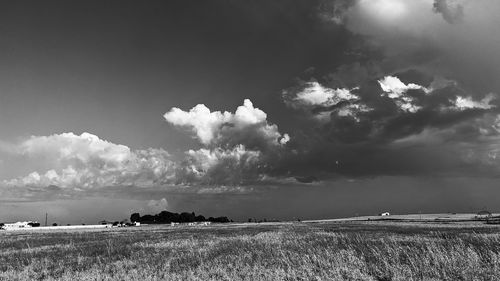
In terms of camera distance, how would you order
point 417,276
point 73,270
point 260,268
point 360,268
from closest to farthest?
point 417,276
point 360,268
point 260,268
point 73,270

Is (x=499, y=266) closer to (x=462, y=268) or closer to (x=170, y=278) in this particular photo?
(x=462, y=268)

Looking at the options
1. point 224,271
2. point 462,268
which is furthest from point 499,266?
point 224,271

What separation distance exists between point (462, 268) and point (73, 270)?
20126 mm

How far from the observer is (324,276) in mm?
17094

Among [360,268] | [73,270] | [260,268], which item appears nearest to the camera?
[360,268]

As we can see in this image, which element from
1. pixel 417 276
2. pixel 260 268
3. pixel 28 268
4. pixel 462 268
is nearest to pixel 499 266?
pixel 462 268

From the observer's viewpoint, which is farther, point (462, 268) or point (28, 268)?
point (28, 268)

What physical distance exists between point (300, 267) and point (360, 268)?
9.21 ft

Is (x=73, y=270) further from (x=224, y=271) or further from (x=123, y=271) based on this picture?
(x=224, y=271)

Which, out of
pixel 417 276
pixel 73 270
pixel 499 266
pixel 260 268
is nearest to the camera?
pixel 417 276

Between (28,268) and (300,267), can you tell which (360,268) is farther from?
(28,268)

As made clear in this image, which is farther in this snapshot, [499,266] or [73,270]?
[73,270]

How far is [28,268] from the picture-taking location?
24.0 m

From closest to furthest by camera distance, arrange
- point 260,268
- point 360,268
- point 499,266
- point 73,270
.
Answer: point 499,266, point 360,268, point 260,268, point 73,270
